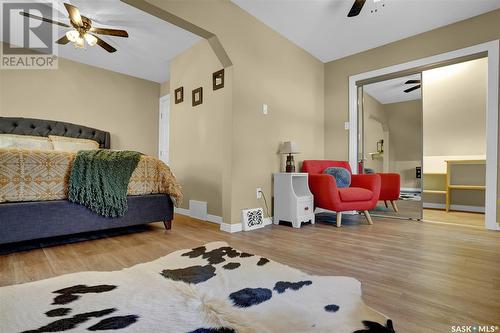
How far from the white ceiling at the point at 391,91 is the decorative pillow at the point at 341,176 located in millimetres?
2348

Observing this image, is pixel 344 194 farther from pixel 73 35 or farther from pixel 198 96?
pixel 73 35

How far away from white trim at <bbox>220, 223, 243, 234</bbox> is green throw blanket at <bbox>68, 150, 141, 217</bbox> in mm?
1012

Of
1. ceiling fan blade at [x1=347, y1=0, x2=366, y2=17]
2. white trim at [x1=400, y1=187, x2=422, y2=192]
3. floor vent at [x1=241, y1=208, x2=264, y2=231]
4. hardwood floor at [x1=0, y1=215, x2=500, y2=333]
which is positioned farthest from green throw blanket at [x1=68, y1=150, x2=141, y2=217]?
A: white trim at [x1=400, y1=187, x2=422, y2=192]

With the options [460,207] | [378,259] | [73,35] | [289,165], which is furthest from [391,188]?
[73,35]

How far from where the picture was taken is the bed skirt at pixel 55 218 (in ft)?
5.81

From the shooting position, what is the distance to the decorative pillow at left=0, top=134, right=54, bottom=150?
121 inches

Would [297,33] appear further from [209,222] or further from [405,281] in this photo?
[405,281]

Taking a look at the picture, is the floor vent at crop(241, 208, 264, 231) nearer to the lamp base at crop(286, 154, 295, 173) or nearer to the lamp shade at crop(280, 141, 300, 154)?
the lamp base at crop(286, 154, 295, 173)

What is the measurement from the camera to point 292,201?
9.35 ft

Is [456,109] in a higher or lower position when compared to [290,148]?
higher

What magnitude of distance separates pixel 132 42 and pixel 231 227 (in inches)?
119

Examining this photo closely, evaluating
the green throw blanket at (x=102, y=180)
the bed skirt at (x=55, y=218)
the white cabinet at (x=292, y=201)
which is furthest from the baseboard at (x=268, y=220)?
the green throw blanket at (x=102, y=180)

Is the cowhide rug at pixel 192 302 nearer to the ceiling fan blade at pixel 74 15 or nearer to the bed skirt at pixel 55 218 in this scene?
the bed skirt at pixel 55 218

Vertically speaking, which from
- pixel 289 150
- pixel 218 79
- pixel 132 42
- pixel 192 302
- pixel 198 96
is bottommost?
pixel 192 302
